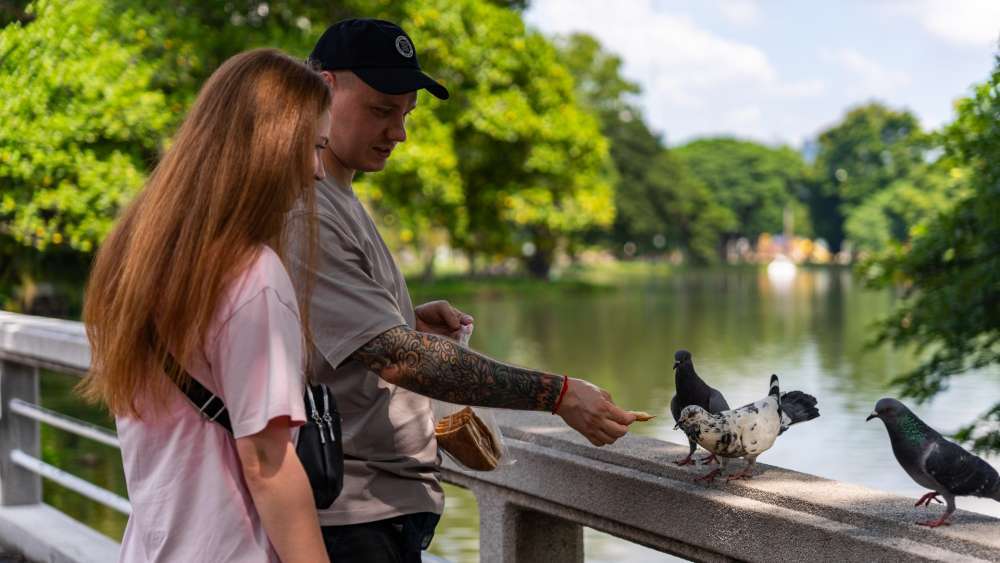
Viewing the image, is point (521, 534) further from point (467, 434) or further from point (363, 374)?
point (363, 374)

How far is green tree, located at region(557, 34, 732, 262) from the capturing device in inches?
2382

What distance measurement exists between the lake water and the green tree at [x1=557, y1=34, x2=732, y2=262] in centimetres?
1600

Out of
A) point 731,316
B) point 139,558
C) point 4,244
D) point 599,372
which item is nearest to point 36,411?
point 139,558

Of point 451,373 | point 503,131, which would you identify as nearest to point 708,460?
point 451,373

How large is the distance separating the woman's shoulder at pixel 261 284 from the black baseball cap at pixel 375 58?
0.59 m

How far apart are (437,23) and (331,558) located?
23678 millimetres

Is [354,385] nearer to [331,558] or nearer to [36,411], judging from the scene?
[331,558]

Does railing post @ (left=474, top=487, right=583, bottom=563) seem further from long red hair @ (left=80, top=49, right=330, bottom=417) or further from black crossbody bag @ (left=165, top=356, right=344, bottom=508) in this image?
long red hair @ (left=80, top=49, right=330, bottom=417)

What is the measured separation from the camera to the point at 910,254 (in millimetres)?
8891

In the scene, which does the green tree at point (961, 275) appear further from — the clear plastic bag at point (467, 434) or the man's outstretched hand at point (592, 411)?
the man's outstretched hand at point (592, 411)

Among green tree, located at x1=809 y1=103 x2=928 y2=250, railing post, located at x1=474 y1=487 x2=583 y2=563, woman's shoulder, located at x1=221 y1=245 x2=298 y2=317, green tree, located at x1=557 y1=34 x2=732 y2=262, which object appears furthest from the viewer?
green tree, located at x1=809 y1=103 x2=928 y2=250

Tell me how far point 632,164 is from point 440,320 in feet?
217

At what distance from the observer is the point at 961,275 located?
822 centimetres

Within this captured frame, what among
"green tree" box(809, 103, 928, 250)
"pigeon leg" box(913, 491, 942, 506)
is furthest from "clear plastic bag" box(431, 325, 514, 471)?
"green tree" box(809, 103, 928, 250)
